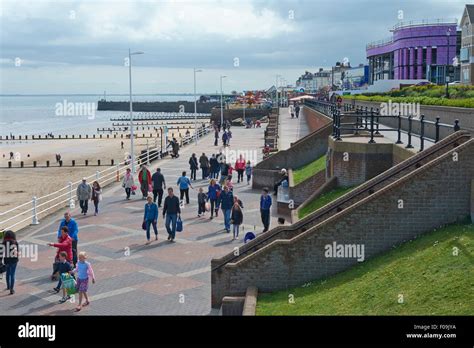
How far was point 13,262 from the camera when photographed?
39.5ft

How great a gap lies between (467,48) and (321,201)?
38938 mm

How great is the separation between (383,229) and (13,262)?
706 centimetres

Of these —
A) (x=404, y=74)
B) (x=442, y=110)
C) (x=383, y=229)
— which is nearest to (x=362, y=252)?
(x=383, y=229)

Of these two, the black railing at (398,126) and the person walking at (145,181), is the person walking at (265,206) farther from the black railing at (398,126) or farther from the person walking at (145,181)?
the person walking at (145,181)

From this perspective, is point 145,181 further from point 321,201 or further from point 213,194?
point 321,201

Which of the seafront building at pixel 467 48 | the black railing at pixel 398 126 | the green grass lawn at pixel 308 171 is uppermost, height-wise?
the seafront building at pixel 467 48

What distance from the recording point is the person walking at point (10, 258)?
12.1 m

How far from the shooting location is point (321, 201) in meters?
16.2

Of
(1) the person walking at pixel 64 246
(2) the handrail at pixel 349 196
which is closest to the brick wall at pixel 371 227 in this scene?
(2) the handrail at pixel 349 196

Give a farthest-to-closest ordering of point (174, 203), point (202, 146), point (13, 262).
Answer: point (202, 146), point (174, 203), point (13, 262)

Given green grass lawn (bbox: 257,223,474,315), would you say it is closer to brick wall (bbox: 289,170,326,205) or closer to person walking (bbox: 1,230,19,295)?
person walking (bbox: 1,230,19,295)

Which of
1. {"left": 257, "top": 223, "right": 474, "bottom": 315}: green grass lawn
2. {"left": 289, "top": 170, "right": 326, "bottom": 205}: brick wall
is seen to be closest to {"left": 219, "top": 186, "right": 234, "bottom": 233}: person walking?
{"left": 289, "top": 170, "right": 326, "bottom": 205}: brick wall

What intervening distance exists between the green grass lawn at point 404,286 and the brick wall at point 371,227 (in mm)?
223
